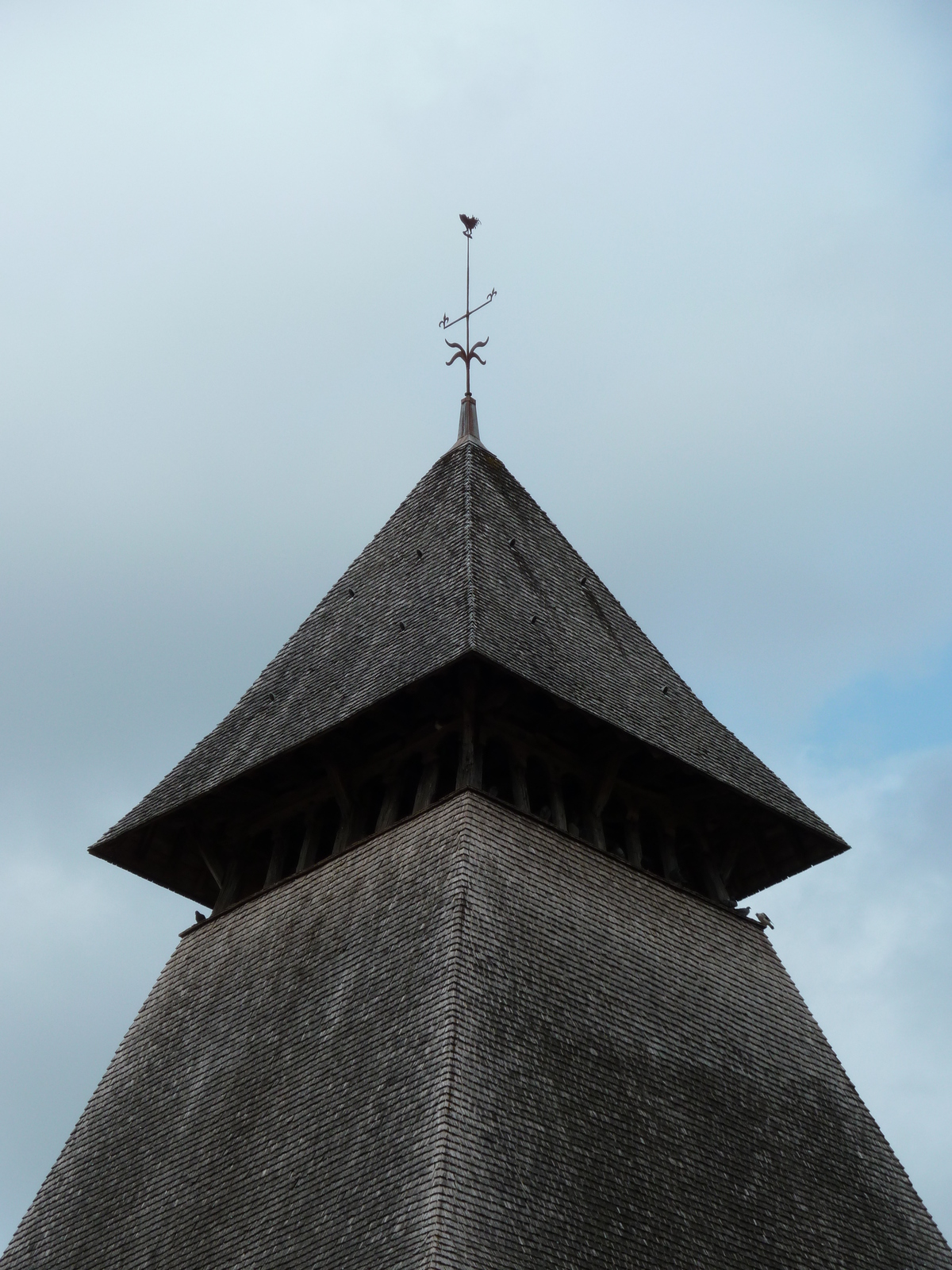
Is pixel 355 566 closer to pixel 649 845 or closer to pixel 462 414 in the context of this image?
pixel 462 414

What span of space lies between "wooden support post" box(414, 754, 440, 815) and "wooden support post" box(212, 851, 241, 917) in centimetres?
327

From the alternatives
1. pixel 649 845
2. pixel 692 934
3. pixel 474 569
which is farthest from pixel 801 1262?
pixel 474 569

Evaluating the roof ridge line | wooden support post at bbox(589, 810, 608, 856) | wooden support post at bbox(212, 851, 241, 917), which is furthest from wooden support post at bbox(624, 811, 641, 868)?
wooden support post at bbox(212, 851, 241, 917)

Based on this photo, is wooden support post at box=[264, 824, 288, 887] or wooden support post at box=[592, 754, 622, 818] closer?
wooden support post at box=[592, 754, 622, 818]

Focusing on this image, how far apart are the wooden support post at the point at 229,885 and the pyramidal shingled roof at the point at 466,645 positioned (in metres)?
1.15

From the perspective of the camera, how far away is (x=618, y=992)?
22.5m

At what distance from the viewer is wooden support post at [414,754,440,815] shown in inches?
957

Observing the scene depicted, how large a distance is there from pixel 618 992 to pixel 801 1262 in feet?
12.2

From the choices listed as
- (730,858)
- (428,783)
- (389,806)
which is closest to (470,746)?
(428,783)

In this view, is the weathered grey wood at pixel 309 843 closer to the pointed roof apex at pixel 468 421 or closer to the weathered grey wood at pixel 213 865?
the weathered grey wood at pixel 213 865

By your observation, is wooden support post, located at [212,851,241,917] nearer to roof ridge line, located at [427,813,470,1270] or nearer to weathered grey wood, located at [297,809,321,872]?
weathered grey wood, located at [297,809,321,872]

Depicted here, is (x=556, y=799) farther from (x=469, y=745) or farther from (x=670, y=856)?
(x=670, y=856)

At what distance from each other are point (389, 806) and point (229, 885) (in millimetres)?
3060

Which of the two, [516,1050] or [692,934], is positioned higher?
[692,934]
